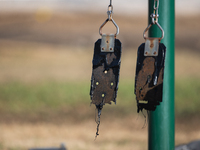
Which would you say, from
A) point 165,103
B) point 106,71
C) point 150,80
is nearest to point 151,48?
point 150,80

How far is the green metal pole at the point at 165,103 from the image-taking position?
108 inches

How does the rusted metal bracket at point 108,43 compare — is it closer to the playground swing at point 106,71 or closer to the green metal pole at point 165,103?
the playground swing at point 106,71

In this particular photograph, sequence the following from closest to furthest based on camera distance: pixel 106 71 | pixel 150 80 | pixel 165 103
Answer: pixel 150 80
pixel 106 71
pixel 165 103

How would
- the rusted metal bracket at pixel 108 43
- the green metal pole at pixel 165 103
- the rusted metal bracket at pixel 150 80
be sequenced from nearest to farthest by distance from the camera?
1. the rusted metal bracket at pixel 150 80
2. the rusted metal bracket at pixel 108 43
3. the green metal pole at pixel 165 103

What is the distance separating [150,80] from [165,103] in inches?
32.3

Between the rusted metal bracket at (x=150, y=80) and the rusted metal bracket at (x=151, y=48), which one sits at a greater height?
the rusted metal bracket at (x=151, y=48)

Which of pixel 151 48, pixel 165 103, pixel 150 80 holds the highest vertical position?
pixel 151 48

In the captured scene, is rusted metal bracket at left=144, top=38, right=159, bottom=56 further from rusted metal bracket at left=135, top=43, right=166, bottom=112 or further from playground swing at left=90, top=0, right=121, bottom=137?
playground swing at left=90, top=0, right=121, bottom=137

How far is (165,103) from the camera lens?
274 cm

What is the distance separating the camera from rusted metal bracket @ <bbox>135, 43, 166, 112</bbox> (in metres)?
1.97

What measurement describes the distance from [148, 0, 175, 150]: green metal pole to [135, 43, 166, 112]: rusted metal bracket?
77cm

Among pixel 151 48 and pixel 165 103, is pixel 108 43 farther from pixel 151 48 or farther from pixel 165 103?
pixel 165 103

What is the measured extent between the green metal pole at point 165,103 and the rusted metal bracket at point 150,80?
0.77 meters

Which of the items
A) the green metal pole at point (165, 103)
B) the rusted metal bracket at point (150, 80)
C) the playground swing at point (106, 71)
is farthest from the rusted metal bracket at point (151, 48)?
the green metal pole at point (165, 103)
